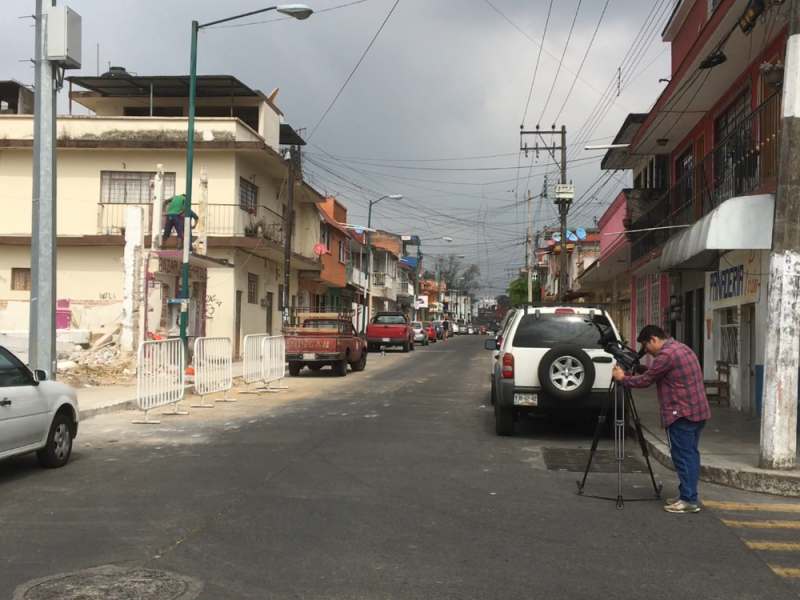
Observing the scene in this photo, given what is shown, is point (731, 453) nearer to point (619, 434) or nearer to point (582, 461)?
point (582, 461)

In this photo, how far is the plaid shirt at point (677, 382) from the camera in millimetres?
6633

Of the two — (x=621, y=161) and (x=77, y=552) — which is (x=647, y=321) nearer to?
(x=621, y=161)

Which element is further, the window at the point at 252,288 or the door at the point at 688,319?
the window at the point at 252,288

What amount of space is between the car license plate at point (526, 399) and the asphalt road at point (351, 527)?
557mm

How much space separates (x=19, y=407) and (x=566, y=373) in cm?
668

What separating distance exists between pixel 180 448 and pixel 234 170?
19.2 metres

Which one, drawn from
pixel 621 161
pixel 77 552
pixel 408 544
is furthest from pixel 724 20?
pixel 621 161

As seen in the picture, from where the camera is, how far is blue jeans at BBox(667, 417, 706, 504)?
6.62 m

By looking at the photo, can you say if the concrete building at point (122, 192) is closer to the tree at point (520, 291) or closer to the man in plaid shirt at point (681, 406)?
the man in plaid shirt at point (681, 406)

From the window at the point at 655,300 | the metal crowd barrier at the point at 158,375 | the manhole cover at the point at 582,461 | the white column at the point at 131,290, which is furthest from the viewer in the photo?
the window at the point at 655,300

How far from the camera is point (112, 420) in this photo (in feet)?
41.4

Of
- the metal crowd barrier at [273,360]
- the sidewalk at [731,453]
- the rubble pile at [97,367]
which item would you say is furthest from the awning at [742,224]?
the rubble pile at [97,367]

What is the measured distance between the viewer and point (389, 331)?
3669cm

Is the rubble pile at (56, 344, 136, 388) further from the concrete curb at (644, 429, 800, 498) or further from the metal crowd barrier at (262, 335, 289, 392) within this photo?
the concrete curb at (644, 429, 800, 498)
